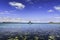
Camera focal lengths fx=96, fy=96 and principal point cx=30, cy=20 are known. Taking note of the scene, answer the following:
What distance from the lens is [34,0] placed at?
7.14 ft

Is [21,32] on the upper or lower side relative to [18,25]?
lower

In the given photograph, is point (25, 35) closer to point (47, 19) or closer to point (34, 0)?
point (47, 19)

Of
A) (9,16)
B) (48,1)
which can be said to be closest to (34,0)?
(48,1)

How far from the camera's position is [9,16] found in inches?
89.6

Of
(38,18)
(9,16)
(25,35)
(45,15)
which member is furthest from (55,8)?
(9,16)

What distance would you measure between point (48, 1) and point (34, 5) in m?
0.34

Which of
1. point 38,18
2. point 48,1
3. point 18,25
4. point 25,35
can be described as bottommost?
point 25,35

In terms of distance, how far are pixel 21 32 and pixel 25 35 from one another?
0.40 ft

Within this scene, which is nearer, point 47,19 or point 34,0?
point 34,0

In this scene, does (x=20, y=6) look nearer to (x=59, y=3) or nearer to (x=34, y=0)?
(x=34, y=0)

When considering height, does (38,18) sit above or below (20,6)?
below

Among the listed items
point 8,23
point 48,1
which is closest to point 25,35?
point 8,23

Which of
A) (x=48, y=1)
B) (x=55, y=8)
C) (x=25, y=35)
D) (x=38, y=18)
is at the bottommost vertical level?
(x=25, y=35)

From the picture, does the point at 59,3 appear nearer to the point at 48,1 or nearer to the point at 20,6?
the point at 48,1
